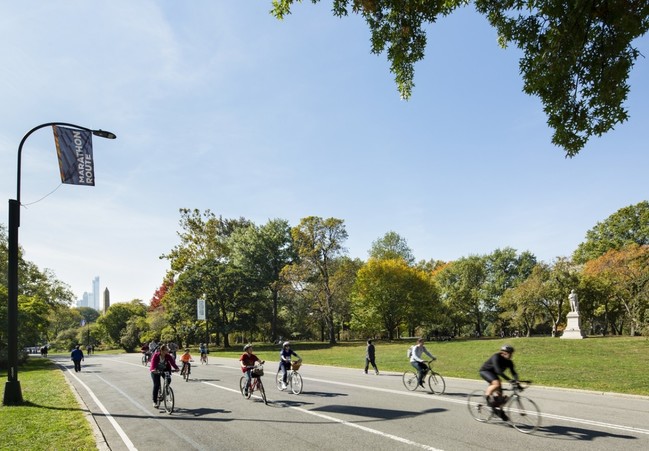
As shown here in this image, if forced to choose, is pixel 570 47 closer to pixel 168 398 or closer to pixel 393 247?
pixel 168 398

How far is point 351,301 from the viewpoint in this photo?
54.9m

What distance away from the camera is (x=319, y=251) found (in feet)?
173

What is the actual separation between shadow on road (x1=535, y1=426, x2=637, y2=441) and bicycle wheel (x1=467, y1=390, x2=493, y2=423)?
42.3 inches

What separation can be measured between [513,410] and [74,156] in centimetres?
1392

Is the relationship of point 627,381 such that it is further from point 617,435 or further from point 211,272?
point 211,272

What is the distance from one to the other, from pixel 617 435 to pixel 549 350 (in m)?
23.5

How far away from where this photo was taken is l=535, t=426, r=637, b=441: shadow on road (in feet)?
25.3

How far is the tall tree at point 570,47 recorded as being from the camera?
18.1 feet

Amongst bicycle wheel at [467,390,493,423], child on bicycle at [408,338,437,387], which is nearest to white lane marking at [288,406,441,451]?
bicycle wheel at [467,390,493,423]

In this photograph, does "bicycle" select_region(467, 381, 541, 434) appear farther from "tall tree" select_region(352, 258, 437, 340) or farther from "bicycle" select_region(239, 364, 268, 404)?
"tall tree" select_region(352, 258, 437, 340)

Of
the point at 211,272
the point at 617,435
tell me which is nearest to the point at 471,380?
the point at 617,435

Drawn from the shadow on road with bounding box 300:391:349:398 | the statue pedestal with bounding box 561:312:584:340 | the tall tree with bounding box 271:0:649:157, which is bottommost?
the statue pedestal with bounding box 561:312:584:340

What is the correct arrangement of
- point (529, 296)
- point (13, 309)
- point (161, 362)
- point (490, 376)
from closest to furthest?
point (490, 376) → point (161, 362) → point (13, 309) → point (529, 296)

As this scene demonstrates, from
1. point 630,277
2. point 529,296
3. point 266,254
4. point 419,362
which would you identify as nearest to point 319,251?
point 266,254
